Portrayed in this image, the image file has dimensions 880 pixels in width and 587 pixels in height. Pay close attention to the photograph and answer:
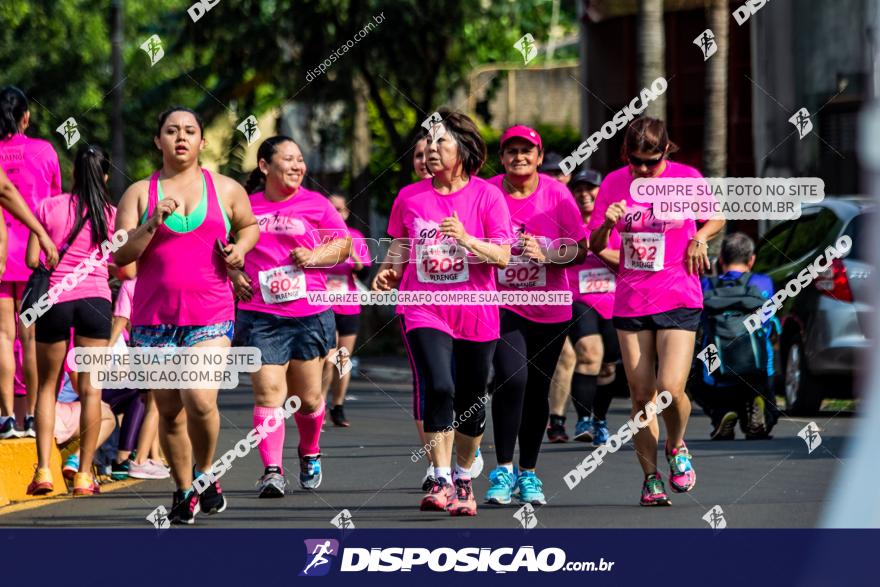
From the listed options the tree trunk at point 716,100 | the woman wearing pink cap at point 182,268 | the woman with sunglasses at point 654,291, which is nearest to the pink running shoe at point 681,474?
the woman with sunglasses at point 654,291

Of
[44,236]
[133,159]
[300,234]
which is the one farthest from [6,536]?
[133,159]

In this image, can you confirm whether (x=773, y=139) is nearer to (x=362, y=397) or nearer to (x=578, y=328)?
(x=362, y=397)

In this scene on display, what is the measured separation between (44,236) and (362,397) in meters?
8.94

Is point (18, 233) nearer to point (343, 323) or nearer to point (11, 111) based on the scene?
point (11, 111)

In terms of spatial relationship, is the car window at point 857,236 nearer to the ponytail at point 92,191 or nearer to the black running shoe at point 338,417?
the black running shoe at point 338,417

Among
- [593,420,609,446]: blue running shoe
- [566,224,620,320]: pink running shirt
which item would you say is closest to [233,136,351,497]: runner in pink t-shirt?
[566,224,620,320]: pink running shirt

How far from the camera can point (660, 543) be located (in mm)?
6004

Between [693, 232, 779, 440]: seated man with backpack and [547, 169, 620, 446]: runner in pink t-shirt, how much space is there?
73cm

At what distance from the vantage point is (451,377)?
8156mm

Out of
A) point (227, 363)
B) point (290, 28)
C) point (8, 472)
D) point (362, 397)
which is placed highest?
point (290, 28)

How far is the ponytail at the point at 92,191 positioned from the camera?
8.94 m

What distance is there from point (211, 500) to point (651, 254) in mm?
2385

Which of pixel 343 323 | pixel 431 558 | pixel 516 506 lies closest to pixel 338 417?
pixel 343 323

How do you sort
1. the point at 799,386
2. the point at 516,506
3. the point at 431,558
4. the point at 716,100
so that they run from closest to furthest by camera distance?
the point at 431,558, the point at 516,506, the point at 799,386, the point at 716,100
